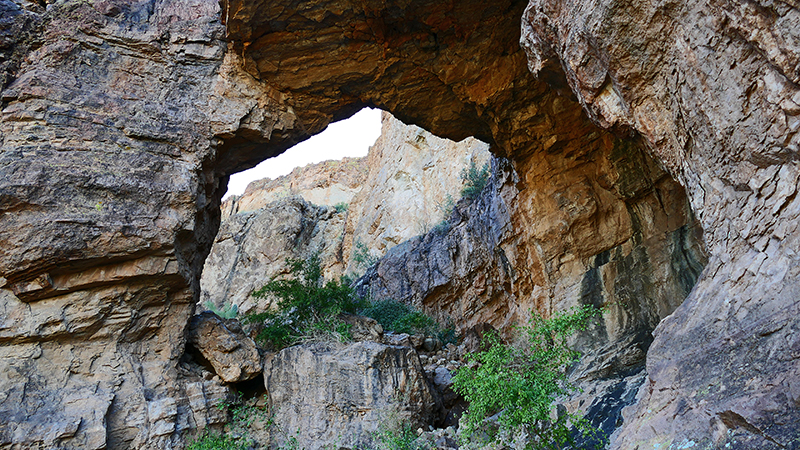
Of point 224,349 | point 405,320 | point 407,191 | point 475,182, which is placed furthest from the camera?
point 407,191

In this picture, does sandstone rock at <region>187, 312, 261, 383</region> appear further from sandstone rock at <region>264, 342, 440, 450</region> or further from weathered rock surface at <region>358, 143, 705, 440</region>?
weathered rock surface at <region>358, 143, 705, 440</region>

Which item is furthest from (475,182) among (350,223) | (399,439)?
(399,439)

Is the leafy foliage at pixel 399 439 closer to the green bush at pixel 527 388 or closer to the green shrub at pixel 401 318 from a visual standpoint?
the green bush at pixel 527 388

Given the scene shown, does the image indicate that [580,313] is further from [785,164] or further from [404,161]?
[404,161]

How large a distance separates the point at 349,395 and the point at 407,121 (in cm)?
687

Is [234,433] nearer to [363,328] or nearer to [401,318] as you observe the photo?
[363,328]

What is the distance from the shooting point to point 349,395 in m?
9.59

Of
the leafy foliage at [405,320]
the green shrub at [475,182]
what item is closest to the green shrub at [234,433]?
the leafy foliage at [405,320]

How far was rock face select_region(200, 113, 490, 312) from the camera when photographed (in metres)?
25.7

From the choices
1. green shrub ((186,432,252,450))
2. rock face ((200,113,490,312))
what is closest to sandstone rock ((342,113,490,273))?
rock face ((200,113,490,312))

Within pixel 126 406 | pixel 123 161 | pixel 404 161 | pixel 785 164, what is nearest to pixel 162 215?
pixel 123 161

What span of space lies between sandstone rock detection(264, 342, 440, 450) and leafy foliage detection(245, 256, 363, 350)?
1.20m

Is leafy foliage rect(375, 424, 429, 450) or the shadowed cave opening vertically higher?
the shadowed cave opening

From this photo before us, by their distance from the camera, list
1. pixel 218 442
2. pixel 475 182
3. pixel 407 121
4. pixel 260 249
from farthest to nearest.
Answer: pixel 260 249 → pixel 475 182 → pixel 407 121 → pixel 218 442
